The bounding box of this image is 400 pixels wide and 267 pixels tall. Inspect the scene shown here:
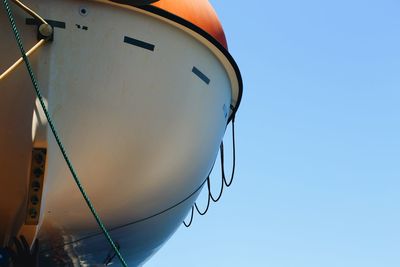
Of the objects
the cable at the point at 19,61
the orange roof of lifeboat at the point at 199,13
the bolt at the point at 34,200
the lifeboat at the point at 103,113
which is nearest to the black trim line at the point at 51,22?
the lifeboat at the point at 103,113

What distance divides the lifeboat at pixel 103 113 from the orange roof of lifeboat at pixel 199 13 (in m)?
0.01

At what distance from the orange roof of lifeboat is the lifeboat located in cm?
1

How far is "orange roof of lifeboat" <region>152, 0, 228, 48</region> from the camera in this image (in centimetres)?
553

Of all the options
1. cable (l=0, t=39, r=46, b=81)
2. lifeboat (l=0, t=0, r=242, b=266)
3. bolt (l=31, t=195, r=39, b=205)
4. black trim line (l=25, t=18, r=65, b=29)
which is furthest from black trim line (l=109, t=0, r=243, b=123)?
bolt (l=31, t=195, r=39, b=205)

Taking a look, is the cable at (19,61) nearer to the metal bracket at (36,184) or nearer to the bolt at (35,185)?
the metal bracket at (36,184)

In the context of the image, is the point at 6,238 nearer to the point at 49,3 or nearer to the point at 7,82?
the point at 7,82

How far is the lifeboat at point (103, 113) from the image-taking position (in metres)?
5.09

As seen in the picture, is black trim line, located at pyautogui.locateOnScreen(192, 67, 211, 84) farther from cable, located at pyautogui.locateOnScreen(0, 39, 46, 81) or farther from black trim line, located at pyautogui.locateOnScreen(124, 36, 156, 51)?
cable, located at pyautogui.locateOnScreen(0, 39, 46, 81)

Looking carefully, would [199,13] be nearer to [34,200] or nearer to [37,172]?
[37,172]

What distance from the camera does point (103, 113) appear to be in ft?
17.2

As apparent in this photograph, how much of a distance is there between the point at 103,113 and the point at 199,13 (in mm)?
1293

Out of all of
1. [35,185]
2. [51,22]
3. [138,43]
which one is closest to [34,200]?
[35,185]

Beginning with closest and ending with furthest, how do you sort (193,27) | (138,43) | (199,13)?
(138,43)
(193,27)
(199,13)

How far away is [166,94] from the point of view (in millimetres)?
5523
